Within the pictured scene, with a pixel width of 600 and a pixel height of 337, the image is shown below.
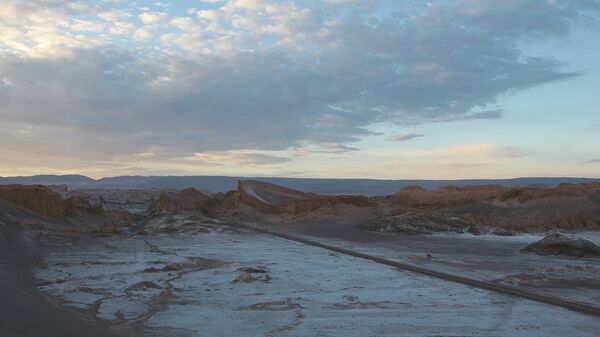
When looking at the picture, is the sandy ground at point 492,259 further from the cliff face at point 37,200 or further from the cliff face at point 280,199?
the cliff face at point 37,200

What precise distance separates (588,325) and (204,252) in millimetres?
10379

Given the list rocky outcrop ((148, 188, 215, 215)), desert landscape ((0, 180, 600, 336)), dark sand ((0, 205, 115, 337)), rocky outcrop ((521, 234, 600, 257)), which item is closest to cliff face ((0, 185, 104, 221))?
desert landscape ((0, 180, 600, 336))

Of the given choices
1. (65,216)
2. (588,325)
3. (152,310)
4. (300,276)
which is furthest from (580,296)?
(65,216)

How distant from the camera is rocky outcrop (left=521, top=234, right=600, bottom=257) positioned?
47.5 ft

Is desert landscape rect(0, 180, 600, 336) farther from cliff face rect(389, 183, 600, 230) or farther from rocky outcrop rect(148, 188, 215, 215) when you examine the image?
rocky outcrop rect(148, 188, 215, 215)

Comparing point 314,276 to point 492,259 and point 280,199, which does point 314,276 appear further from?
point 280,199

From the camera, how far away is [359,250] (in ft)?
53.1

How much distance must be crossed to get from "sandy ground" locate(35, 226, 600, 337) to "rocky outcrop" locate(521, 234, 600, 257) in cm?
594

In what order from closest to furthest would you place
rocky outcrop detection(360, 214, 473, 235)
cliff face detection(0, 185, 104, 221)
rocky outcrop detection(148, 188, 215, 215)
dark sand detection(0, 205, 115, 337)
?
1. dark sand detection(0, 205, 115, 337)
2. rocky outcrop detection(360, 214, 473, 235)
3. cliff face detection(0, 185, 104, 221)
4. rocky outcrop detection(148, 188, 215, 215)

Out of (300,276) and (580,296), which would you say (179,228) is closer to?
(300,276)

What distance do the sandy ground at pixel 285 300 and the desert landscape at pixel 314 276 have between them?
0.03m

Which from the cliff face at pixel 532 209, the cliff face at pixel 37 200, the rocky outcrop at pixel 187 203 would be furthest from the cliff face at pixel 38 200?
the cliff face at pixel 532 209

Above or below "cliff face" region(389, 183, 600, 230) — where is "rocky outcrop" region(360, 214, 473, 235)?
below

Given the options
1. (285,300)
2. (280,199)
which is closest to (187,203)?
(280,199)
